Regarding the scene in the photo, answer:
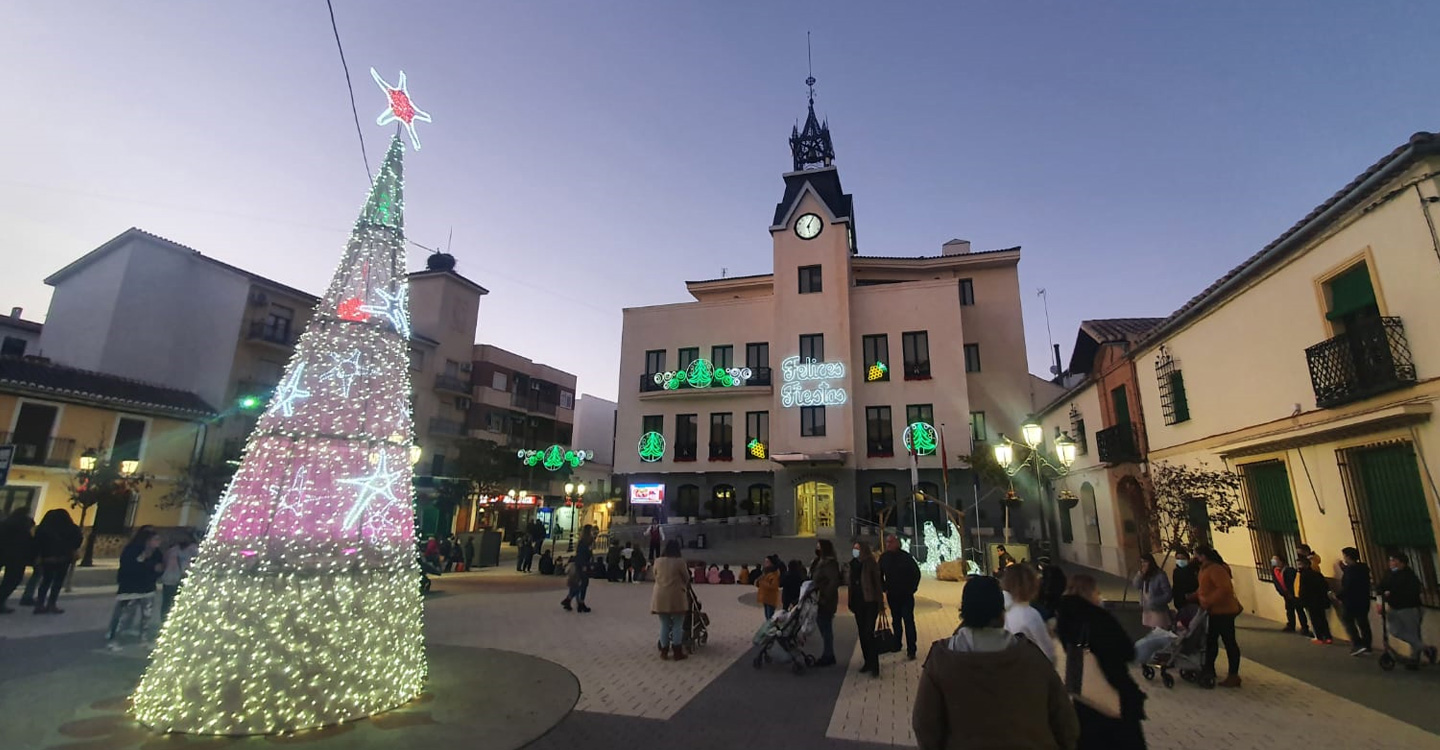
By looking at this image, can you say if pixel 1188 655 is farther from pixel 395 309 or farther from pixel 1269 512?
pixel 395 309

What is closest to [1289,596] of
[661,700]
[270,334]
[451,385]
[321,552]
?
[661,700]

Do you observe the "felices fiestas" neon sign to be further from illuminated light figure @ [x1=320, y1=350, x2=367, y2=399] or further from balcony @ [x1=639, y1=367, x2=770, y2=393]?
illuminated light figure @ [x1=320, y1=350, x2=367, y2=399]

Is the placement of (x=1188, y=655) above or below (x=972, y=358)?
below

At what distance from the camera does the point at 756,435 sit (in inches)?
1255

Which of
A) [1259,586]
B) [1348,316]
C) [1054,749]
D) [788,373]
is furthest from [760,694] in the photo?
[788,373]

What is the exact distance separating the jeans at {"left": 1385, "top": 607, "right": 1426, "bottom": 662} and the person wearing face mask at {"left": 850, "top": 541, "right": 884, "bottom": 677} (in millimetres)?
6748

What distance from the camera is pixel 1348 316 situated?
9.30 metres

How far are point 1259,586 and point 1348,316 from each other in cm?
571

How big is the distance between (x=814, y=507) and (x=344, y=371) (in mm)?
26985

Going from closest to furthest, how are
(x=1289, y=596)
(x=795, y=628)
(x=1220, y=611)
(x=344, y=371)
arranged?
(x=344, y=371) < (x=1220, y=611) < (x=795, y=628) < (x=1289, y=596)

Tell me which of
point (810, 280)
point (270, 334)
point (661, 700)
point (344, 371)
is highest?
point (810, 280)

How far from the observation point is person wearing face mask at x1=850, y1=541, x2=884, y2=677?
7578 mm

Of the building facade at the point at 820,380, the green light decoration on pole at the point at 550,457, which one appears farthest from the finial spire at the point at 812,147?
the green light decoration on pole at the point at 550,457

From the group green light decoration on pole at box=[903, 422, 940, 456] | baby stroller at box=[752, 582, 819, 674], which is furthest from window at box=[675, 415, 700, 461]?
baby stroller at box=[752, 582, 819, 674]
